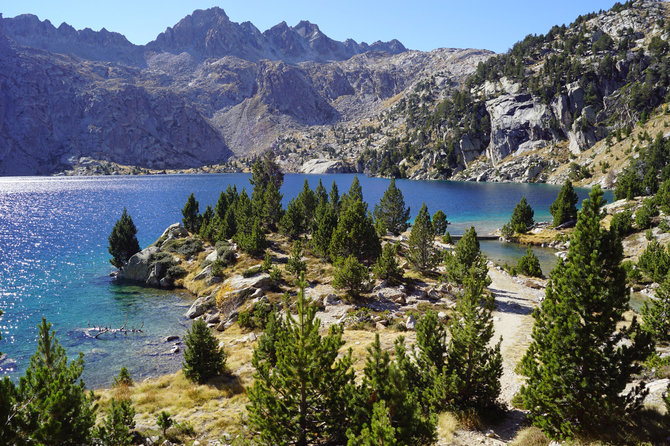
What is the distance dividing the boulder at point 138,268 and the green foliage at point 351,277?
33.0 metres

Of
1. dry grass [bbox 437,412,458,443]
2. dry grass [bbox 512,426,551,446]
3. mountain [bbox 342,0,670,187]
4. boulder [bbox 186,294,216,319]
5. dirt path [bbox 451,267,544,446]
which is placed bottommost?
boulder [bbox 186,294,216,319]

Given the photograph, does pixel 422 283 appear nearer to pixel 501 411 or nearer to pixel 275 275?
pixel 275 275

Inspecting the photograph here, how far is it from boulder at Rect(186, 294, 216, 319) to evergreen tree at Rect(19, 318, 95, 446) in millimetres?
28407

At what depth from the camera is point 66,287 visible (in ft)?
157

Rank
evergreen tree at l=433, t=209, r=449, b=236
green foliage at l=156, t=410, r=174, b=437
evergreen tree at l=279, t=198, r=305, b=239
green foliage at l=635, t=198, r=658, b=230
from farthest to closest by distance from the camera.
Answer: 1. evergreen tree at l=433, t=209, r=449, b=236
2. evergreen tree at l=279, t=198, r=305, b=239
3. green foliage at l=635, t=198, r=658, b=230
4. green foliage at l=156, t=410, r=174, b=437

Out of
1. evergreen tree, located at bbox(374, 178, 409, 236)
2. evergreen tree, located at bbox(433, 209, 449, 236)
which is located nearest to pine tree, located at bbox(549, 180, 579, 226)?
evergreen tree, located at bbox(433, 209, 449, 236)

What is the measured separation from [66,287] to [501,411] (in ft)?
182

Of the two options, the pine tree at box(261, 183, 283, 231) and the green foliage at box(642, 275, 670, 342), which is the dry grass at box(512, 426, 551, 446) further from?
the pine tree at box(261, 183, 283, 231)

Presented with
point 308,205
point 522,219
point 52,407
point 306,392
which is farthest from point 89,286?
point 522,219

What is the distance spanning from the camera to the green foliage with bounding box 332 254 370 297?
1380 inches

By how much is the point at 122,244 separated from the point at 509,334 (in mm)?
56246

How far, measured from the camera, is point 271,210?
64250 millimetres

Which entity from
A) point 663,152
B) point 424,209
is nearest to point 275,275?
point 424,209

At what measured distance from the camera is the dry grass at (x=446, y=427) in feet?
43.9
